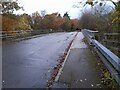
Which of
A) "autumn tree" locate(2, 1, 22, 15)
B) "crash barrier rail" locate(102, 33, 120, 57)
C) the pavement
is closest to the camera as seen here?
the pavement

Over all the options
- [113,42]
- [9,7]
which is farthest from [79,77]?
[9,7]

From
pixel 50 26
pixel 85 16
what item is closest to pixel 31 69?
pixel 85 16

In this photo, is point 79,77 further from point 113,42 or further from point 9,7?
point 9,7

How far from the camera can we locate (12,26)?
37344 mm

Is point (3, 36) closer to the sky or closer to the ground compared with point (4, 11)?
closer to the ground

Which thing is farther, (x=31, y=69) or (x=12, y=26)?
(x=12, y=26)

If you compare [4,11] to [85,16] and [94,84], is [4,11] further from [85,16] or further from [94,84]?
[85,16]

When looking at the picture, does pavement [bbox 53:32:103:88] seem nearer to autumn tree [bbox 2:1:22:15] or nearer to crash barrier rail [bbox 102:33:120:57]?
crash barrier rail [bbox 102:33:120:57]

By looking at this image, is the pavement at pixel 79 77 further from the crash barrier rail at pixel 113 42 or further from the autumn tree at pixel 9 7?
the autumn tree at pixel 9 7

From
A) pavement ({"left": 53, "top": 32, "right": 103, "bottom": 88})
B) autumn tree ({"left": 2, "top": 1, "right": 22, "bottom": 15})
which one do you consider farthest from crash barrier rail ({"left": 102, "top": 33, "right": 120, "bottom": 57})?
autumn tree ({"left": 2, "top": 1, "right": 22, "bottom": 15})

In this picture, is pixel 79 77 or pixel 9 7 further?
pixel 9 7

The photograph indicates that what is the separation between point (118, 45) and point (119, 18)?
4648 mm

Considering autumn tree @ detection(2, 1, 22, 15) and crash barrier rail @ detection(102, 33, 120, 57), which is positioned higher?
autumn tree @ detection(2, 1, 22, 15)

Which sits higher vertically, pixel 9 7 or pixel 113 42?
pixel 9 7
